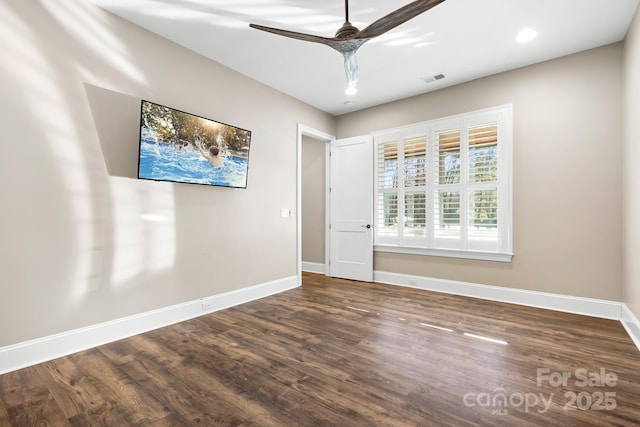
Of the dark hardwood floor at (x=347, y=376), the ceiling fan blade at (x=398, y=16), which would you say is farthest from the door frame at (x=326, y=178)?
the ceiling fan blade at (x=398, y=16)

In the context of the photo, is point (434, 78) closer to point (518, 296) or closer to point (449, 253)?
point (449, 253)

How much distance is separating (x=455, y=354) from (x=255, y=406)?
1638 millimetres

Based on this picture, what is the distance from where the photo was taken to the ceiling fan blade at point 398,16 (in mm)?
1795

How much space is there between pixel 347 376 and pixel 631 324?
113 inches

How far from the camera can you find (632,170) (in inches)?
111

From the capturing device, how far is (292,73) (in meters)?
3.88

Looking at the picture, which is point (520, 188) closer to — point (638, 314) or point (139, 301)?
point (638, 314)

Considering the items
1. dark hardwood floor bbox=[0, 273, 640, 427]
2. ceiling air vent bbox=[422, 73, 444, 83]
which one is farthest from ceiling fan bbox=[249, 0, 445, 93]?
dark hardwood floor bbox=[0, 273, 640, 427]

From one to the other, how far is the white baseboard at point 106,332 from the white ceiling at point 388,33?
2.90m

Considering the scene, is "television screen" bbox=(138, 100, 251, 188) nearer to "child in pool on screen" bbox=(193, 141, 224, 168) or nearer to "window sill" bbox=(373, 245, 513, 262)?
"child in pool on screen" bbox=(193, 141, 224, 168)

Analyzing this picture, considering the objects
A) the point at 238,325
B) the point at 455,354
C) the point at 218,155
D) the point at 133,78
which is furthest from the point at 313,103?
the point at 455,354

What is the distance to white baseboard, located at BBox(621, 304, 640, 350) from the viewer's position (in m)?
2.60

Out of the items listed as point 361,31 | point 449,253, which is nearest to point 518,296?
point 449,253

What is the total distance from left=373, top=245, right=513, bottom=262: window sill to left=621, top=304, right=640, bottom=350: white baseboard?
1.13 m
